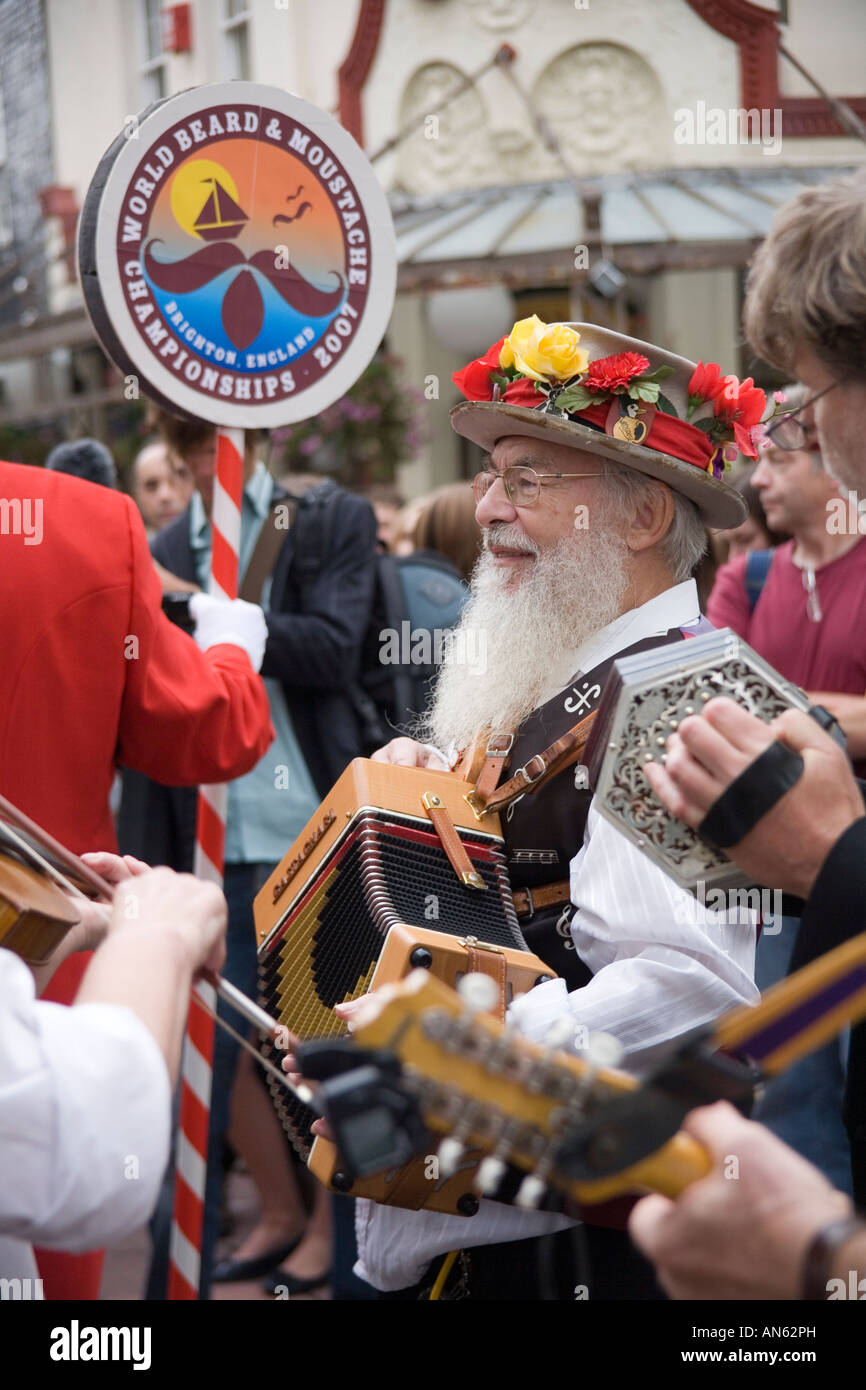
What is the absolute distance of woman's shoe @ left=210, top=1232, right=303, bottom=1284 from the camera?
4.62 m

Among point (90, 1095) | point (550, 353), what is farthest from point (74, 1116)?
point (550, 353)

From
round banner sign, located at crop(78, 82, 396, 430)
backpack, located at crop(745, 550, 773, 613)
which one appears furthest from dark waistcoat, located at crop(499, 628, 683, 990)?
backpack, located at crop(745, 550, 773, 613)

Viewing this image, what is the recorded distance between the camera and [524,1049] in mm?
1202

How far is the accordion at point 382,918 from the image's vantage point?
2105 mm

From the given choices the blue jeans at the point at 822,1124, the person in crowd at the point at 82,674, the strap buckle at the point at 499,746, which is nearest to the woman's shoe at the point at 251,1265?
the blue jeans at the point at 822,1124

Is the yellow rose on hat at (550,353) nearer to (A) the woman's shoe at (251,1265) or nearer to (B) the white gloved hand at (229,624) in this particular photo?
(B) the white gloved hand at (229,624)

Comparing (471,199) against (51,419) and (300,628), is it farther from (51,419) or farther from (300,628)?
(300,628)

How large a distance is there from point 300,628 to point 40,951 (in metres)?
2.38

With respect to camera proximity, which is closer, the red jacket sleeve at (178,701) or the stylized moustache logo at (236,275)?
the red jacket sleeve at (178,701)

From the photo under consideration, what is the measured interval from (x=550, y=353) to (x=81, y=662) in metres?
1.02

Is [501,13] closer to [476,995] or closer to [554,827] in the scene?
[554,827]

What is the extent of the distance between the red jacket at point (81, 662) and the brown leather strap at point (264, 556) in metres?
1.12

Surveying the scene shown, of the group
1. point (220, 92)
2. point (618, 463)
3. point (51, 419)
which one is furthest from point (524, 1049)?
point (51, 419)

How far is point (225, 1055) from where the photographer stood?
13.1 feet
